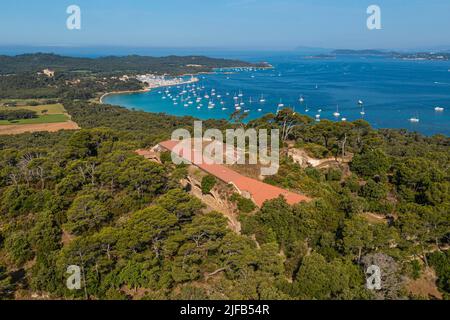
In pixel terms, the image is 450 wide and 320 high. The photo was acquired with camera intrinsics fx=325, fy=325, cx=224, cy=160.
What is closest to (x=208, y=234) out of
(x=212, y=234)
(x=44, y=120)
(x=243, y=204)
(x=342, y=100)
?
(x=212, y=234)

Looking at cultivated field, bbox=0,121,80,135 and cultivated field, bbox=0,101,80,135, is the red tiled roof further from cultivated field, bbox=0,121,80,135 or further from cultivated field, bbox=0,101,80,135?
cultivated field, bbox=0,101,80,135

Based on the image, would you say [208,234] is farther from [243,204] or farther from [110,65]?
[110,65]

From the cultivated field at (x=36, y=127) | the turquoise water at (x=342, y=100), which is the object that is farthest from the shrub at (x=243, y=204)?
the turquoise water at (x=342, y=100)

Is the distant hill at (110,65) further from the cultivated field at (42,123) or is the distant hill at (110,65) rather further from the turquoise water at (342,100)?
the cultivated field at (42,123)

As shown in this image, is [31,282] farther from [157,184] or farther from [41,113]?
[41,113]
